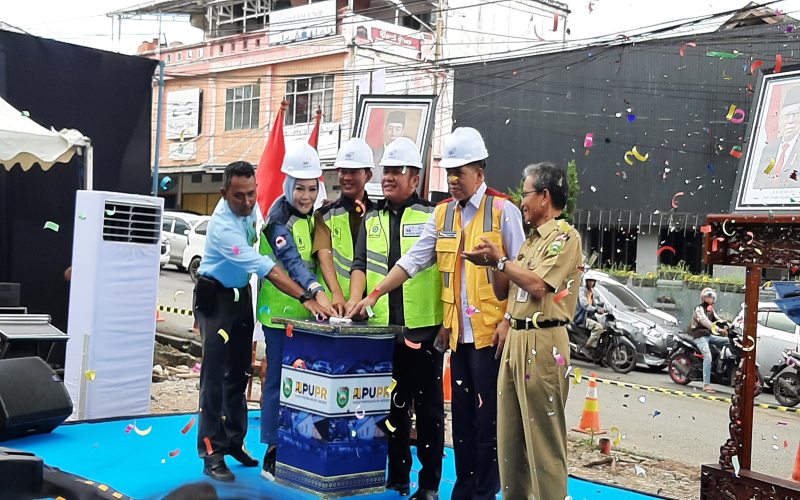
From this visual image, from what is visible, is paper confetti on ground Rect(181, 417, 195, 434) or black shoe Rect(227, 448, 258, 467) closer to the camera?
black shoe Rect(227, 448, 258, 467)

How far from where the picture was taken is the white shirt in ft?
15.0

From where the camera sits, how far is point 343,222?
5.26 m

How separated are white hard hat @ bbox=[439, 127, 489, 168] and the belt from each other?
91 cm

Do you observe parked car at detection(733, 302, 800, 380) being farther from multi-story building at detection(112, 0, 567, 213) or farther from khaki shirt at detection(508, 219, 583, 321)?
multi-story building at detection(112, 0, 567, 213)

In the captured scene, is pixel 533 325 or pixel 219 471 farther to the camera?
pixel 219 471

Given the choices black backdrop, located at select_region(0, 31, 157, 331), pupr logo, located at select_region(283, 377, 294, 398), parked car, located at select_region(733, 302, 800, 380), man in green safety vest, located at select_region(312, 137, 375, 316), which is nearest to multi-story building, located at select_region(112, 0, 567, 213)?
parked car, located at select_region(733, 302, 800, 380)

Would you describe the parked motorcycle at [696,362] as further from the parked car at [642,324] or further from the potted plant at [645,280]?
the potted plant at [645,280]

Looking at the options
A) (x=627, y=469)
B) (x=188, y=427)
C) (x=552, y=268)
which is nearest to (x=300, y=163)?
(x=552, y=268)

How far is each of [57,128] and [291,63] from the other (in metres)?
19.3

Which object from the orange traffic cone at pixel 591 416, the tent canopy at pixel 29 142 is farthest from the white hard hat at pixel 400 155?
the tent canopy at pixel 29 142

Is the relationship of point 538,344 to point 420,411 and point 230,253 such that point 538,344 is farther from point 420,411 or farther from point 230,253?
point 230,253

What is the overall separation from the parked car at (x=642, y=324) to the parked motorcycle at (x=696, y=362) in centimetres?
90

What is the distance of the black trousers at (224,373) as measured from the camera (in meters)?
5.19

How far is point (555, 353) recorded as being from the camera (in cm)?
416
